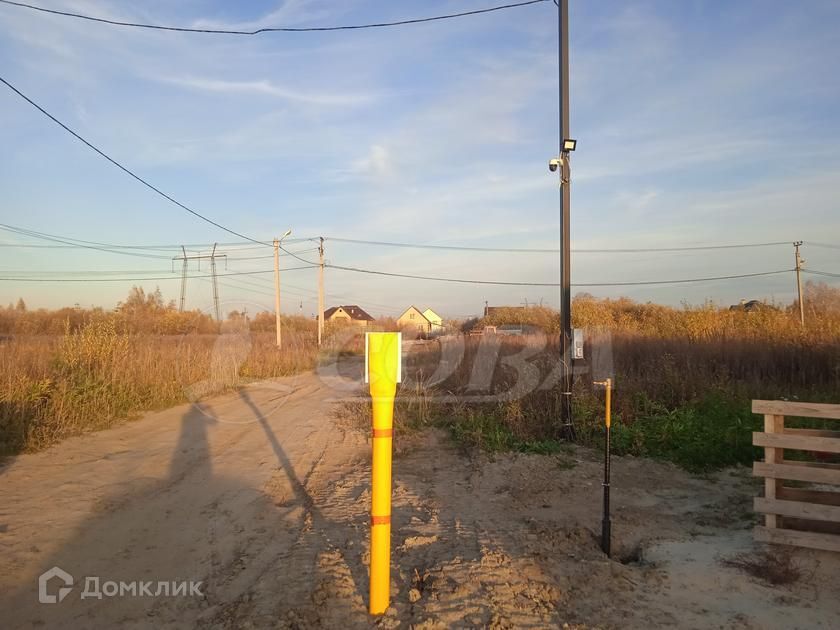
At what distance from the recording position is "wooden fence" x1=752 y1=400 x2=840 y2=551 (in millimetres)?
4547

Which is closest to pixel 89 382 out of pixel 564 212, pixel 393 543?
pixel 393 543

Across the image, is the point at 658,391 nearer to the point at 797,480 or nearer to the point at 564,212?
the point at 564,212

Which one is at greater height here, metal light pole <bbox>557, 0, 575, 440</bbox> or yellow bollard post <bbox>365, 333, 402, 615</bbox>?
metal light pole <bbox>557, 0, 575, 440</bbox>

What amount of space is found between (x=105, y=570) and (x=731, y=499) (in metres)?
6.22

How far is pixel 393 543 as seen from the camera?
16.2ft

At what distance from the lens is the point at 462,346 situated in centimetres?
1516

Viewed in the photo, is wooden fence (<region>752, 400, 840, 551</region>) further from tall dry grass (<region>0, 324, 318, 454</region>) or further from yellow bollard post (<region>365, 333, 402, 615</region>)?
tall dry grass (<region>0, 324, 318, 454</region>)

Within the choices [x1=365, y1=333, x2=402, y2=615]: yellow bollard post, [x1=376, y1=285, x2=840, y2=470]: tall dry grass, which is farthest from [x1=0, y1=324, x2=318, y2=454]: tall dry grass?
[x1=365, y1=333, x2=402, y2=615]: yellow bollard post

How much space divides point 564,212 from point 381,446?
628cm

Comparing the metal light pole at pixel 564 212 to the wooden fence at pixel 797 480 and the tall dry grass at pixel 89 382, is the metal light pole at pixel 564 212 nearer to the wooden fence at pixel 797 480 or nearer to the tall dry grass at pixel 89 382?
the wooden fence at pixel 797 480

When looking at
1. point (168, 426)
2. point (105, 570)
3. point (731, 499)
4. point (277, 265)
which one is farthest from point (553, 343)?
point (277, 265)

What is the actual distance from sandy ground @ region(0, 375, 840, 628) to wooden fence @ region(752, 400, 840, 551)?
179 millimetres

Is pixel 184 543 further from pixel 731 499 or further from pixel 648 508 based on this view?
pixel 731 499

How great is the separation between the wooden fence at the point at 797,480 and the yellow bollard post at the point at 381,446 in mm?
3209
